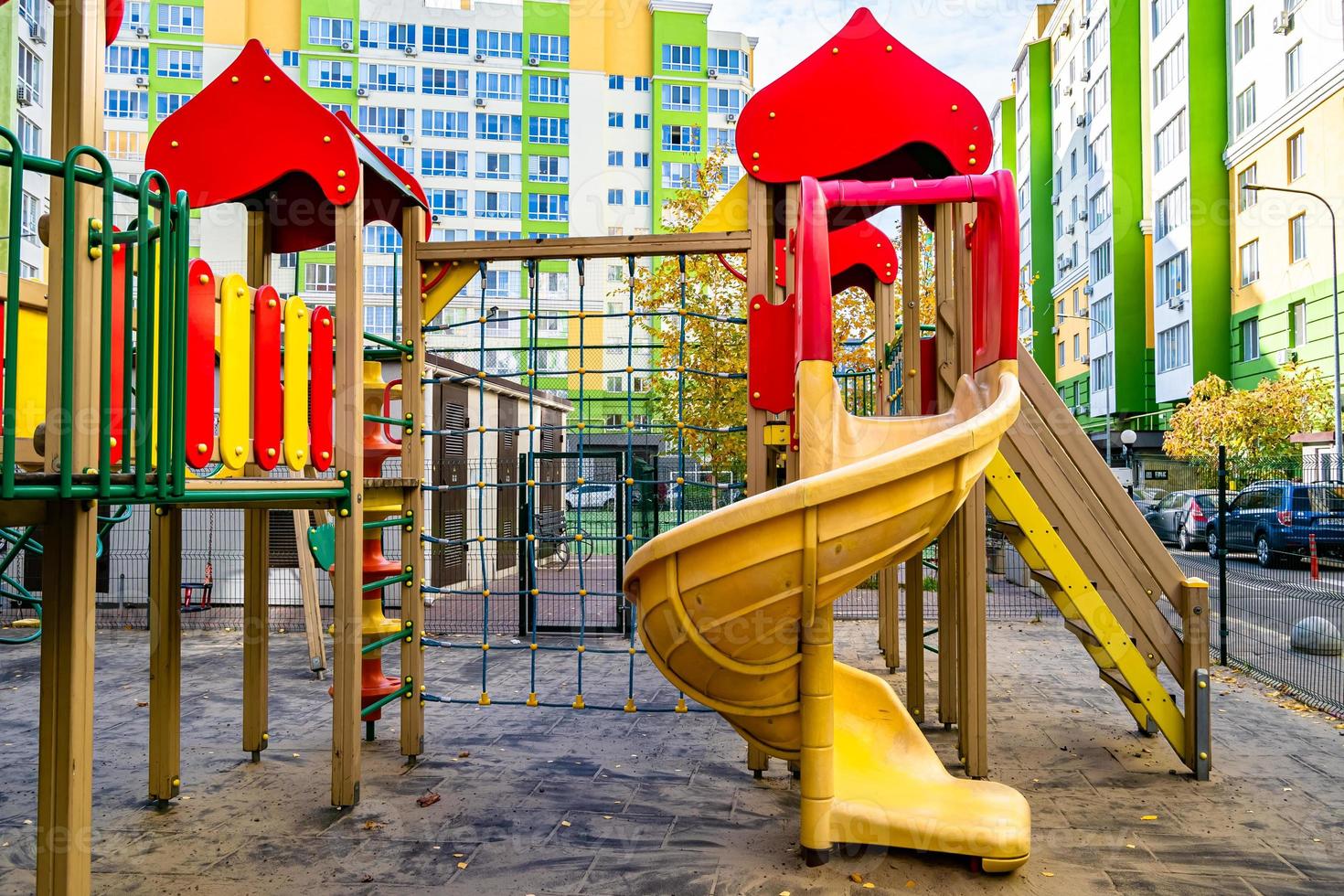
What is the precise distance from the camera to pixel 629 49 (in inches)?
1626

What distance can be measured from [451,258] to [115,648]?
591 centimetres

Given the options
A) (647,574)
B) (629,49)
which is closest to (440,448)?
(647,574)

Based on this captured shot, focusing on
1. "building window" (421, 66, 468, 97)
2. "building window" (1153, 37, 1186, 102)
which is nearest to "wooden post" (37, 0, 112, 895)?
"building window" (1153, 37, 1186, 102)

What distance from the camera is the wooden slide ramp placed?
4.67 m

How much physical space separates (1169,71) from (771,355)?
3092 cm

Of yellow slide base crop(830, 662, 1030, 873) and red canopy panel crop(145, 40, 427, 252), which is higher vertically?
red canopy panel crop(145, 40, 427, 252)

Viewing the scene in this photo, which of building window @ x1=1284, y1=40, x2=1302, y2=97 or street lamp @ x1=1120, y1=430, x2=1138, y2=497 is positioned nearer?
building window @ x1=1284, y1=40, x2=1302, y2=97

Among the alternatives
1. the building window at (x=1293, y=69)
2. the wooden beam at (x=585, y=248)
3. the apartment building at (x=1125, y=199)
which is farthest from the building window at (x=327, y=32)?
the wooden beam at (x=585, y=248)

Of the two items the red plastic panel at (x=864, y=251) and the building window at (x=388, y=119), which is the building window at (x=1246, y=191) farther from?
the building window at (x=388, y=119)

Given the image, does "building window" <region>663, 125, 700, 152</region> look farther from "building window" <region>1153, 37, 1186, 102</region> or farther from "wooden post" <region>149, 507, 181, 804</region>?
"wooden post" <region>149, 507, 181, 804</region>

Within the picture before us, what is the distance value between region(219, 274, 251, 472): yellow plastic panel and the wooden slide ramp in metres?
3.52

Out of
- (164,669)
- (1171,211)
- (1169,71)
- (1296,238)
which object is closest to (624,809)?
(164,669)

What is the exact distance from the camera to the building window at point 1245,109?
2498cm

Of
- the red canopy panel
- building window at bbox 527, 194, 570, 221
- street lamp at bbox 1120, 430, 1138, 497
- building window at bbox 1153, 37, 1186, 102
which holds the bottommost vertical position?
street lamp at bbox 1120, 430, 1138, 497
